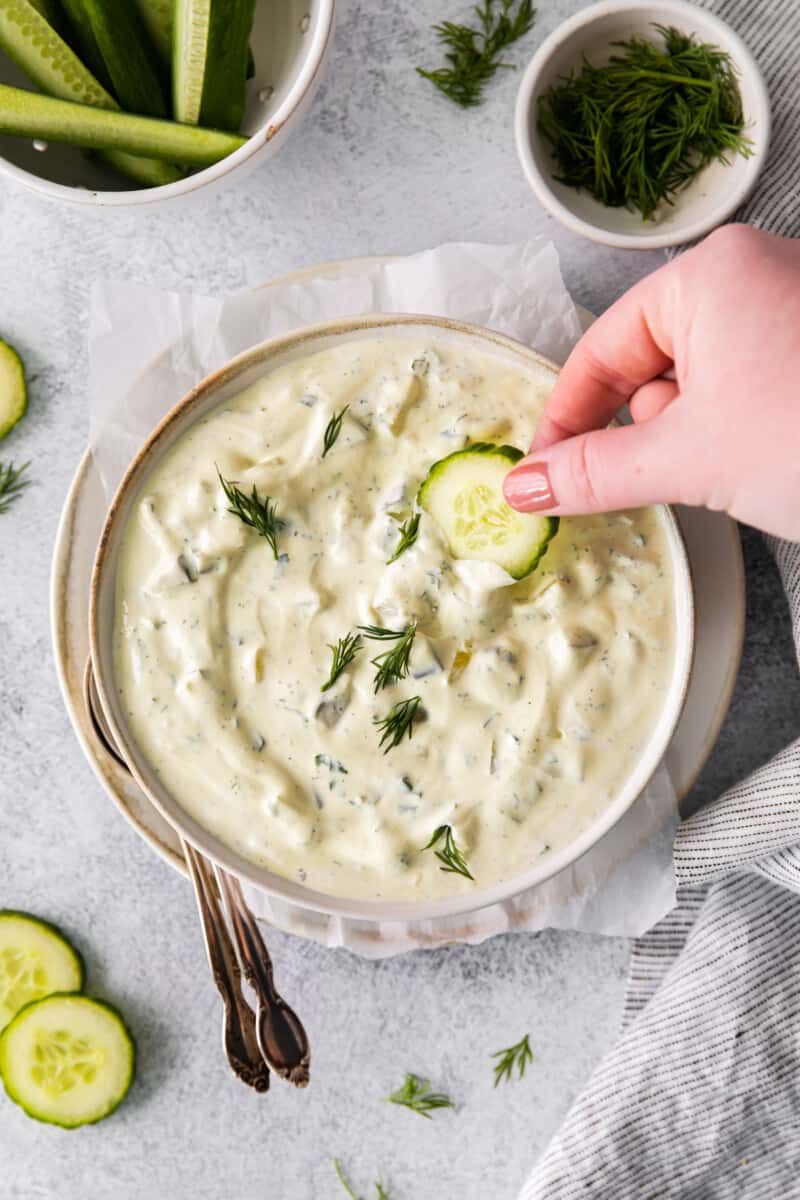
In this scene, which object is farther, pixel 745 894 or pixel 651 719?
pixel 745 894

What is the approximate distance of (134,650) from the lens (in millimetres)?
1872

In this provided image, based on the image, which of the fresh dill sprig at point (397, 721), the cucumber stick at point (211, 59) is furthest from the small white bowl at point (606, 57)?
the fresh dill sprig at point (397, 721)

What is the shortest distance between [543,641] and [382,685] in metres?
0.27

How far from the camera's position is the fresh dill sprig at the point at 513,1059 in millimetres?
2287

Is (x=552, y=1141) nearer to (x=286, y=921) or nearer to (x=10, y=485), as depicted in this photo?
(x=286, y=921)

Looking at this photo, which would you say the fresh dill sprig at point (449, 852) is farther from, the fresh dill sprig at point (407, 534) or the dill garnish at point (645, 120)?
the dill garnish at point (645, 120)

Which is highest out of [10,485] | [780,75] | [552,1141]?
[780,75]

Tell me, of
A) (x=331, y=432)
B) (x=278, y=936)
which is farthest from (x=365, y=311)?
(x=278, y=936)

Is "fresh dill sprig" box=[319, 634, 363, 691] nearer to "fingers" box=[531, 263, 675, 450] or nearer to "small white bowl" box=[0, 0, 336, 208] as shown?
"fingers" box=[531, 263, 675, 450]

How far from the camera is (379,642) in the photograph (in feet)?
5.93

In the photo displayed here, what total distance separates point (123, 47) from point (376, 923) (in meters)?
1.64

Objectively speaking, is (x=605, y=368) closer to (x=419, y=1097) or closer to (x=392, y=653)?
(x=392, y=653)

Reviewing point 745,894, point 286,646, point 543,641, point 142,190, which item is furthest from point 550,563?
point 142,190

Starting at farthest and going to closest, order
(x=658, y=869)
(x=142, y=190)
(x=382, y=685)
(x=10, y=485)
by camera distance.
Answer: (x=10, y=485) → (x=658, y=869) → (x=142, y=190) → (x=382, y=685)
